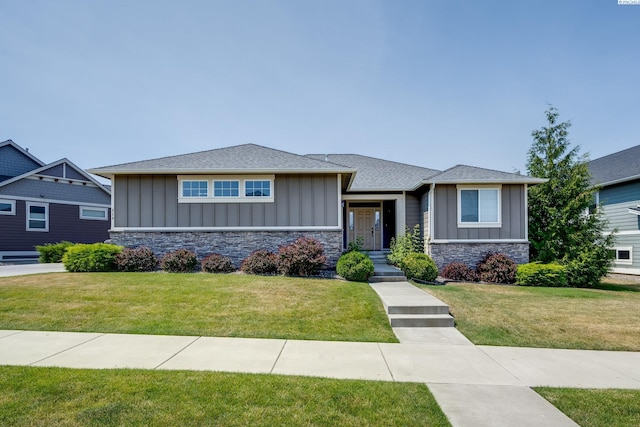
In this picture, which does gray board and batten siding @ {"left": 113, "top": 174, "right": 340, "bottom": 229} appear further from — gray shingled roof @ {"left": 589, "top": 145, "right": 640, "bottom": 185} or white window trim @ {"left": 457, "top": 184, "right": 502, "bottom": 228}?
gray shingled roof @ {"left": 589, "top": 145, "right": 640, "bottom": 185}

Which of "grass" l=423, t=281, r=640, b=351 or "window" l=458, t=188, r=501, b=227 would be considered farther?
"window" l=458, t=188, r=501, b=227

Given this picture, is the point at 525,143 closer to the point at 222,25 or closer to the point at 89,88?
the point at 222,25

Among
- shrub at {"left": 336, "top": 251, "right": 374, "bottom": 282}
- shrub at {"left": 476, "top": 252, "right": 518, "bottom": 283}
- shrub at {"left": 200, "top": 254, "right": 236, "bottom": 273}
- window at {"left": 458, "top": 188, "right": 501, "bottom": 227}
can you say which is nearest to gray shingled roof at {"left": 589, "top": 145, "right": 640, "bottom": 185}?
window at {"left": 458, "top": 188, "right": 501, "bottom": 227}

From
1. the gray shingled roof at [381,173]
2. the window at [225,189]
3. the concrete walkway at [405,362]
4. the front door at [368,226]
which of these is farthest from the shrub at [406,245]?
the concrete walkway at [405,362]

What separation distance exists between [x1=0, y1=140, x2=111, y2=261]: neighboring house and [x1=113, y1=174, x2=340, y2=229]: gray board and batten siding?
32.8ft

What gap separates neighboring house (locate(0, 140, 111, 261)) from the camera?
57.3 feet

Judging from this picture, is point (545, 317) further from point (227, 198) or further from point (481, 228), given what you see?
point (227, 198)

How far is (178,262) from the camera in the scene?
11.4 metres

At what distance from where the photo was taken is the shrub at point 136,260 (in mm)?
11391

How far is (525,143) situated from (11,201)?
25.1 meters

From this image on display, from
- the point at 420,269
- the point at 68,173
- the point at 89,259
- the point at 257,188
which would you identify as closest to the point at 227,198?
the point at 257,188

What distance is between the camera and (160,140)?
54.0 feet

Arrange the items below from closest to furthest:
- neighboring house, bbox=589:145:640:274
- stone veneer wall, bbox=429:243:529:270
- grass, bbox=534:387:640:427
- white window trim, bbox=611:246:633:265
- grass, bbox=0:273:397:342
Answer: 1. grass, bbox=534:387:640:427
2. grass, bbox=0:273:397:342
3. stone veneer wall, bbox=429:243:529:270
4. neighboring house, bbox=589:145:640:274
5. white window trim, bbox=611:246:633:265

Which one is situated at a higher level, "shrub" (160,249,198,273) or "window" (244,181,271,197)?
"window" (244,181,271,197)
